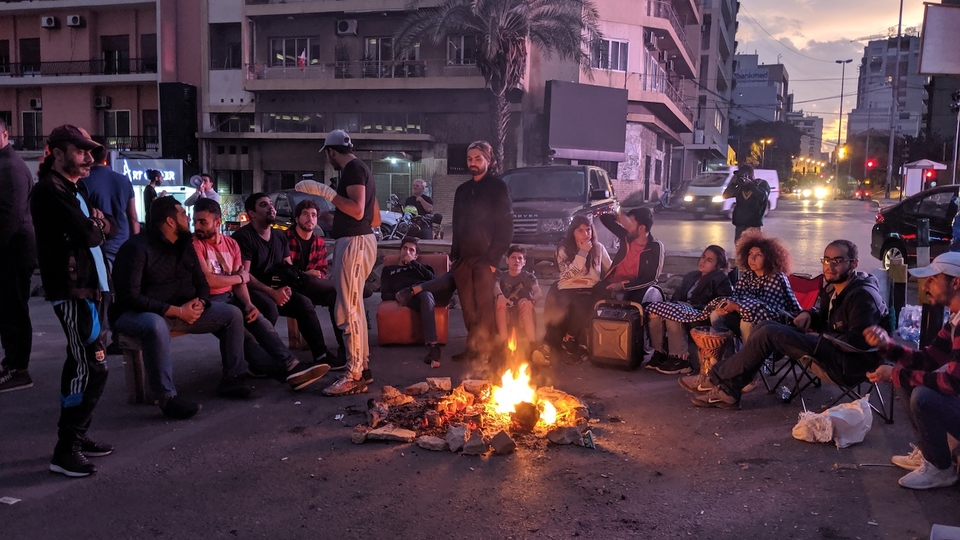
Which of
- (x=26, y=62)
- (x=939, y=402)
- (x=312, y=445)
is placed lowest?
(x=312, y=445)

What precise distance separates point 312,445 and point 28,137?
131ft

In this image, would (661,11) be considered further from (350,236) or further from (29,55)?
(350,236)

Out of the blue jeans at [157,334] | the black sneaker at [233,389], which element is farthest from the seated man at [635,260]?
the blue jeans at [157,334]

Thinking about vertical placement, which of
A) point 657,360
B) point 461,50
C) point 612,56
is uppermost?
point 612,56

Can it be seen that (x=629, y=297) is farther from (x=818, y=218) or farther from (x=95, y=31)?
(x=95, y=31)

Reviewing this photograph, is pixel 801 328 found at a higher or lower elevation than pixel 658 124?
lower

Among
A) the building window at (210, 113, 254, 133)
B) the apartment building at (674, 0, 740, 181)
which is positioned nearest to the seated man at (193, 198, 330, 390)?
the building window at (210, 113, 254, 133)

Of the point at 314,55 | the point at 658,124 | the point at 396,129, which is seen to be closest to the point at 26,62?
the point at 314,55

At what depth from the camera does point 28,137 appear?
123ft

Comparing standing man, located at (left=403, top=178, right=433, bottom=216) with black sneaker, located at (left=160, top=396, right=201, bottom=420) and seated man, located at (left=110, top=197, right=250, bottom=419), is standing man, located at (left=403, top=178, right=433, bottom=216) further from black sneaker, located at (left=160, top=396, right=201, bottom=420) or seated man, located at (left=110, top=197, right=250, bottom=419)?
black sneaker, located at (left=160, top=396, right=201, bottom=420)

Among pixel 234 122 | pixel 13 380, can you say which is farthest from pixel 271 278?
pixel 234 122

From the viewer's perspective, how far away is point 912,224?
46.5 feet

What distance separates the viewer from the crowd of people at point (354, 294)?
14.3 ft

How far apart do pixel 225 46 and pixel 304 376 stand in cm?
3170
